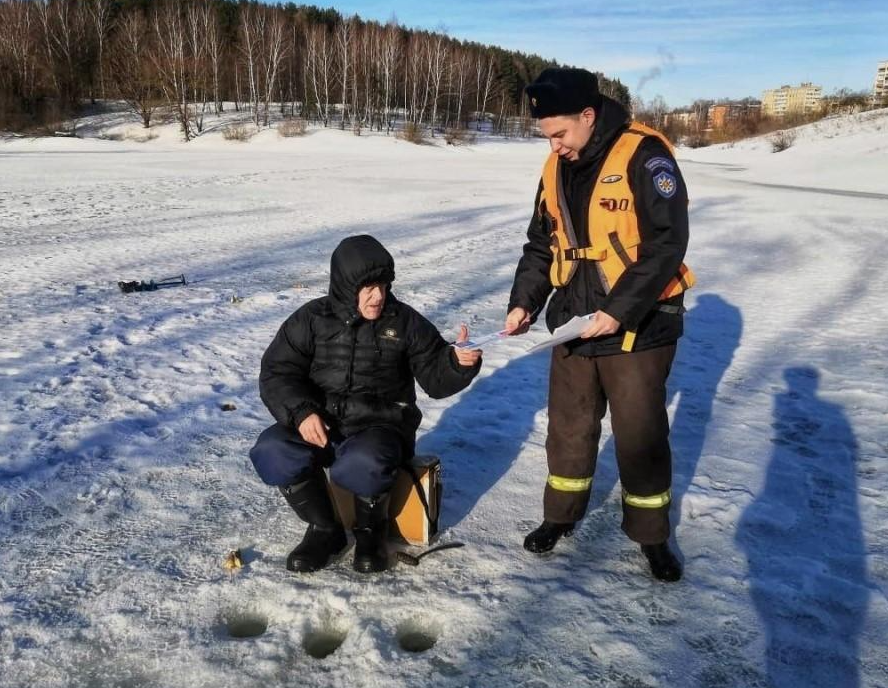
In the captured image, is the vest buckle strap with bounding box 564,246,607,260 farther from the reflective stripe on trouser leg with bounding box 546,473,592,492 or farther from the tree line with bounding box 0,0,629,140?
the tree line with bounding box 0,0,629,140

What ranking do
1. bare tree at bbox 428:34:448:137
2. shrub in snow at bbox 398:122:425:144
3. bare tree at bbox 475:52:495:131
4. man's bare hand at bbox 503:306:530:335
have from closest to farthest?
man's bare hand at bbox 503:306:530:335, shrub in snow at bbox 398:122:425:144, bare tree at bbox 428:34:448:137, bare tree at bbox 475:52:495:131

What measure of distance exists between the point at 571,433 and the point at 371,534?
0.92m

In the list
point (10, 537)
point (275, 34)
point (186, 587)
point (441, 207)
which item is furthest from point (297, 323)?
point (275, 34)

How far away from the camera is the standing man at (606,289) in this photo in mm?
2459

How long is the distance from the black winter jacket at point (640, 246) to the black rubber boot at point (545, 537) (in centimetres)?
78

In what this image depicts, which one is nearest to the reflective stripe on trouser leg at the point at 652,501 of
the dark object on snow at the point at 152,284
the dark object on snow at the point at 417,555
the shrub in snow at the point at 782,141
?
the dark object on snow at the point at 417,555

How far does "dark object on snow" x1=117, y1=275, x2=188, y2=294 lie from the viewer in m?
6.95

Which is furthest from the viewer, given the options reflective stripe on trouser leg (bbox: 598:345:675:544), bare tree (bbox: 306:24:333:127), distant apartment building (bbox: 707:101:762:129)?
distant apartment building (bbox: 707:101:762:129)

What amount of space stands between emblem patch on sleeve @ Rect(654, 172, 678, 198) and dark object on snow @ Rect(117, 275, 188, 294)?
5.97 meters

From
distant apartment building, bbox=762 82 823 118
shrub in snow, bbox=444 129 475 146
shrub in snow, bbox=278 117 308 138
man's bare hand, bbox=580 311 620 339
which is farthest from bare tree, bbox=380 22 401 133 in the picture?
distant apartment building, bbox=762 82 823 118

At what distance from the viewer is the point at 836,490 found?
346 centimetres

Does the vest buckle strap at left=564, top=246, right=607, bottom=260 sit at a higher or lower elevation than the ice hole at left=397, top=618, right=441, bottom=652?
higher

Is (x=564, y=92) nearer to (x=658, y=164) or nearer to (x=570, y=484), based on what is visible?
(x=658, y=164)

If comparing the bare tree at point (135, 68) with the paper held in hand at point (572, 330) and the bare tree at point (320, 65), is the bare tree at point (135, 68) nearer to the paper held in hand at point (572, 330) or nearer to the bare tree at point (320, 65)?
the bare tree at point (320, 65)
